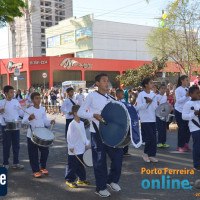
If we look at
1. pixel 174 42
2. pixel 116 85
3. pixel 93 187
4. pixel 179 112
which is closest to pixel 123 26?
pixel 116 85

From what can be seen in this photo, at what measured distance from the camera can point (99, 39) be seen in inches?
1757

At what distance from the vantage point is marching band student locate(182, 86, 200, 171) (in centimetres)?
571

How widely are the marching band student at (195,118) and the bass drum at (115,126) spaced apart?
1.98 meters

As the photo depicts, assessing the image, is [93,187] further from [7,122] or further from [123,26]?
[123,26]

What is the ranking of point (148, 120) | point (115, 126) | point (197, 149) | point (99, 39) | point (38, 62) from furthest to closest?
point (99, 39)
point (38, 62)
point (148, 120)
point (197, 149)
point (115, 126)

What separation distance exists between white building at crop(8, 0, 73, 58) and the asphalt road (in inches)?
2875

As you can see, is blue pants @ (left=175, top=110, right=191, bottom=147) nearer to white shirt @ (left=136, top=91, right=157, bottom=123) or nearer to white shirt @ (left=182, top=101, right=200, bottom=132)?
white shirt @ (left=136, top=91, right=157, bottom=123)

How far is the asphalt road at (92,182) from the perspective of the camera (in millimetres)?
4570

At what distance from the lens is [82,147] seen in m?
5.22

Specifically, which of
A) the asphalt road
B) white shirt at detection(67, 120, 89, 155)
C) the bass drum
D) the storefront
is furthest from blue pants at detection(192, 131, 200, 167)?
the storefront

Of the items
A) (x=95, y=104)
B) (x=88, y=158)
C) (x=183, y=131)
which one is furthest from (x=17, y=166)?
(x=183, y=131)

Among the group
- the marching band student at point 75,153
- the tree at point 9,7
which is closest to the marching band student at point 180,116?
the marching band student at point 75,153

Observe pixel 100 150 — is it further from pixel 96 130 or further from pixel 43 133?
pixel 43 133

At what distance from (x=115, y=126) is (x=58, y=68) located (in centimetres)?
3227
